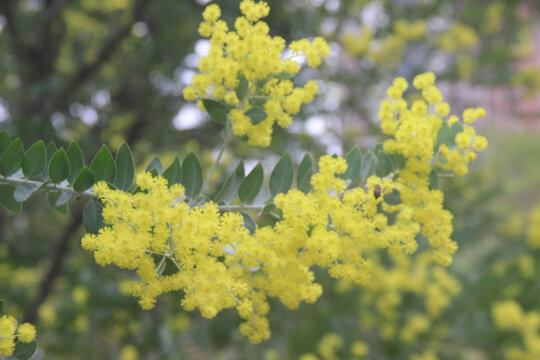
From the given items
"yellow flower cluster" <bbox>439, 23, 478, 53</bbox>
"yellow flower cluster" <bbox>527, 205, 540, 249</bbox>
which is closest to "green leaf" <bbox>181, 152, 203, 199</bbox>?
"yellow flower cluster" <bbox>527, 205, 540, 249</bbox>

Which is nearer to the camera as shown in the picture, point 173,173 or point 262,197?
point 173,173

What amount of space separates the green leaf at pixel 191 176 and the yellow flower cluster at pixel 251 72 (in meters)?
0.14

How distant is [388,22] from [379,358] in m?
2.85

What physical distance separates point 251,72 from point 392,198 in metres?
0.48

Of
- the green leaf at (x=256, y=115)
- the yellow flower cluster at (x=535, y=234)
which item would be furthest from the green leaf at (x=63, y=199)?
the yellow flower cluster at (x=535, y=234)

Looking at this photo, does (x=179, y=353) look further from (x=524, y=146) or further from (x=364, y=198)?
(x=524, y=146)

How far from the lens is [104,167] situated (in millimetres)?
1128

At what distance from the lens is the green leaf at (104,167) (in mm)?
1120

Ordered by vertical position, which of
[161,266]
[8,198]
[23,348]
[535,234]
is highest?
[161,266]

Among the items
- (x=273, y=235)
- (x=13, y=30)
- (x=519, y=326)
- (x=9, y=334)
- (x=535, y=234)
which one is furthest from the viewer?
(x=535, y=234)

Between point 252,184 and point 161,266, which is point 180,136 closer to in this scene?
point 252,184

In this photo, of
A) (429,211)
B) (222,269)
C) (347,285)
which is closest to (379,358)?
(347,285)

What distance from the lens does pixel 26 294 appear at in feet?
10.7

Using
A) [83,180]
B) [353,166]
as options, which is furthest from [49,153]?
[353,166]
